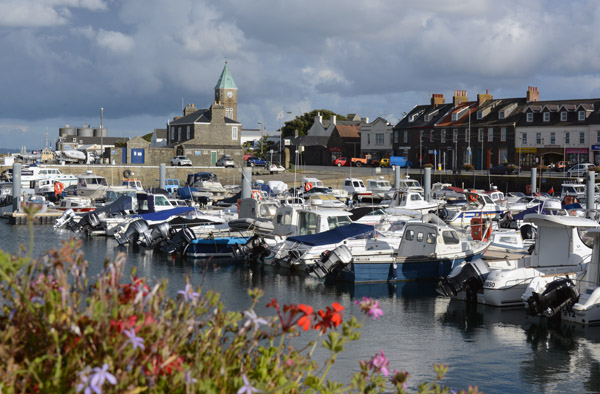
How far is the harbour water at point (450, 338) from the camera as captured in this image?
630 inches

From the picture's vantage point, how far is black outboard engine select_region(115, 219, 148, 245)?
122 ft

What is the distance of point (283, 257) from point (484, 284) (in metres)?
9.29

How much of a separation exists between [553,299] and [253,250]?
14248mm

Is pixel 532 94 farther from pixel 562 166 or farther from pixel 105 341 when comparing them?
pixel 105 341

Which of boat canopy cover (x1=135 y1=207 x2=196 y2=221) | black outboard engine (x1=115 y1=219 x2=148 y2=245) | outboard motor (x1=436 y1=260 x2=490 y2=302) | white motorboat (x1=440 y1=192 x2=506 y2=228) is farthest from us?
white motorboat (x1=440 y1=192 x2=506 y2=228)

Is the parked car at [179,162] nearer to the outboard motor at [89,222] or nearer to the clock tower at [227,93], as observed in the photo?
the outboard motor at [89,222]

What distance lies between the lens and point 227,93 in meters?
131

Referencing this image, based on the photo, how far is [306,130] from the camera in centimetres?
12812

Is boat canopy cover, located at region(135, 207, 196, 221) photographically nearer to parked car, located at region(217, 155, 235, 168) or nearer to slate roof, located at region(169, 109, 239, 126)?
parked car, located at region(217, 155, 235, 168)

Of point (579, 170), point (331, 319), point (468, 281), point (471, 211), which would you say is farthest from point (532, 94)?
point (331, 319)

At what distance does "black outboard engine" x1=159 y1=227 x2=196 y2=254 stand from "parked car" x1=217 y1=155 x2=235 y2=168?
5015 centimetres

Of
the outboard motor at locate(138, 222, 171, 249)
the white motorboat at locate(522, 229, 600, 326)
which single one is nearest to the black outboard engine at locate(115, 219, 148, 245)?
the outboard motor at locate(138, 222, 171, 249)

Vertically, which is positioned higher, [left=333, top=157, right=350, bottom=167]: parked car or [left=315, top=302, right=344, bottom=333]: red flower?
[left=333, top=157, right=350, bottom=167]: parked car

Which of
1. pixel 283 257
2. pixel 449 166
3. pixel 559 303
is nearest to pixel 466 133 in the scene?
pixel 449 166
